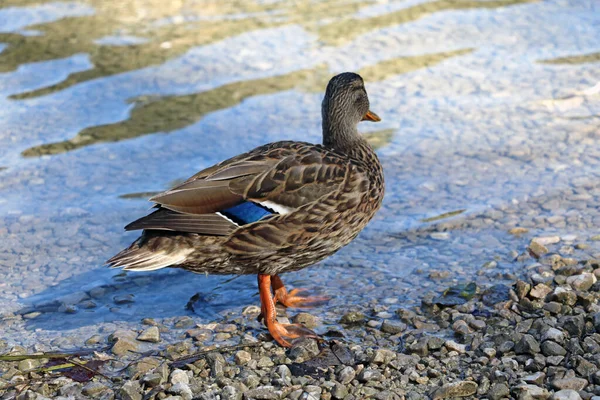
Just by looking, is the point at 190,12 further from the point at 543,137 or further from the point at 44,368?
the point at 44,368

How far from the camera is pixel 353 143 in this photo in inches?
233

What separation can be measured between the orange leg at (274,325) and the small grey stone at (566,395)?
149 cm

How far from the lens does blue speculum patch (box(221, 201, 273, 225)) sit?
16.3 ft

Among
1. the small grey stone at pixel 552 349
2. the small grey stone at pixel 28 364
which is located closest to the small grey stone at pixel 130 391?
the small grey stone at pixel 28 364

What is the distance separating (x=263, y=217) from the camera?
502 cm

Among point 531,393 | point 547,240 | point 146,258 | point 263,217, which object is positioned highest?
point 263,217

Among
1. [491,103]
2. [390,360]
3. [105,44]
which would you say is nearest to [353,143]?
[390,360]

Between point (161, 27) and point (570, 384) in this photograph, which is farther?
point (161, 27)

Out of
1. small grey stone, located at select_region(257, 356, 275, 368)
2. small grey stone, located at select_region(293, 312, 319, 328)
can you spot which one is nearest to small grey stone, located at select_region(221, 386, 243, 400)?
small grey stone, located at select_region(257, 356, 275, 368)

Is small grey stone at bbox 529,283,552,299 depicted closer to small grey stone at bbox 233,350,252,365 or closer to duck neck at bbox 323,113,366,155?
duck neck at bbox 323,113,366,155

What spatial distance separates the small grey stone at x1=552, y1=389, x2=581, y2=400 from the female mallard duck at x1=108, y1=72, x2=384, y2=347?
1.55 meters

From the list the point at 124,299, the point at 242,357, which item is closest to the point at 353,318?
the point at 242,357

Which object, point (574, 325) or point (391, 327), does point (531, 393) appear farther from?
point (391, 327)

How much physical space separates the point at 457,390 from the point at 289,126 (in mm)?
4663
